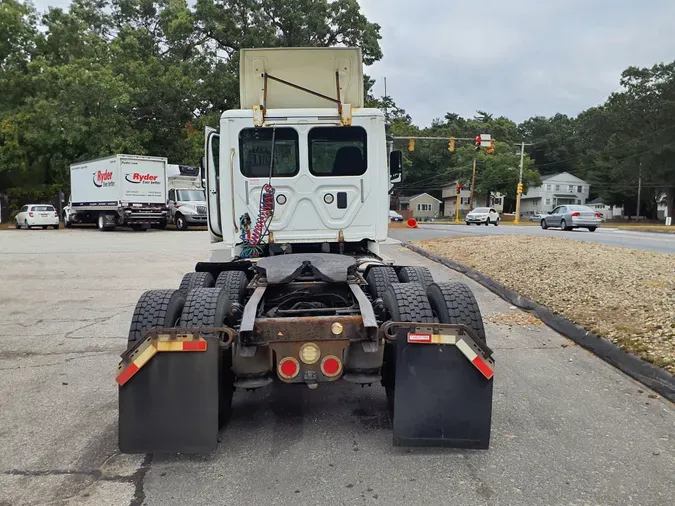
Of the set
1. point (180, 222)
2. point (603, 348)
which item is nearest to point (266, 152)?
point (603, 348)

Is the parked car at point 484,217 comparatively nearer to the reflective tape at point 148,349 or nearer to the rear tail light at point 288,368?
the rear tail light at point 288,368

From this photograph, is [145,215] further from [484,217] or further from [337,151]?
[484,217]

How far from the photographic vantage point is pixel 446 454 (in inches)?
140

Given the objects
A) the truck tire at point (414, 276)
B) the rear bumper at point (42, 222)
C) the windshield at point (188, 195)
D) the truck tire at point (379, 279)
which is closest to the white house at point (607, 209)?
the windshield at point (188, 195)

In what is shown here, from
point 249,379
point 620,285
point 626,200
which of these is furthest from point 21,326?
point 626,200

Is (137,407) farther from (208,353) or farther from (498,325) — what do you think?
(498,325)

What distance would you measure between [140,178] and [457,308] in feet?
84.1

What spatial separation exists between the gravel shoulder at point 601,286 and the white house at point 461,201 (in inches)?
2865

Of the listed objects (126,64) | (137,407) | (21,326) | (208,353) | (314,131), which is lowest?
(21,326)

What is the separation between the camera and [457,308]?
12.5ft

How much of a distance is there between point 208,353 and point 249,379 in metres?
0.44

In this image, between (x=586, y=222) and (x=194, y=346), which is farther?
(x=586, y=222)

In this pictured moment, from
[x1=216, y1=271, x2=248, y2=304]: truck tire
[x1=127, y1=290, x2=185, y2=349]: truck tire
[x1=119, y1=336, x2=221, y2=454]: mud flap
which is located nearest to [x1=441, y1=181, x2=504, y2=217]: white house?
[x1=216, y1=271, x2=248, y2=304]: truck tire

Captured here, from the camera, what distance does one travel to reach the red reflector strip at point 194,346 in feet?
11.0
